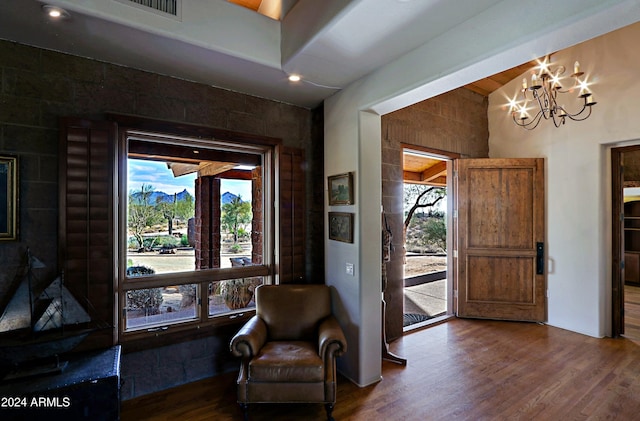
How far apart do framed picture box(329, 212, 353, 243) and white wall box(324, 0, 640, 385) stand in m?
0.07

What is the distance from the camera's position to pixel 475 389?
8.50ft

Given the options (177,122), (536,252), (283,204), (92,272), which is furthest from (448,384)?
(177,122)

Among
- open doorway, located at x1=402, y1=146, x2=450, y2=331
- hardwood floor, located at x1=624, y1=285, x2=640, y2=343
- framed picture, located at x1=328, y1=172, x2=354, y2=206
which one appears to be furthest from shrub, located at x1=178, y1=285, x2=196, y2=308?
hardwood floor, located at x1=624, y1=285, x2=640, y2=343

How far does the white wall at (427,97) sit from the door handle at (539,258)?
14 cm

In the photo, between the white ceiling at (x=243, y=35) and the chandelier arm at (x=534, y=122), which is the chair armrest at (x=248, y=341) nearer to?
the white ceiling at (x=243, y=35)

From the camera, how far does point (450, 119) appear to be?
436 centimetres

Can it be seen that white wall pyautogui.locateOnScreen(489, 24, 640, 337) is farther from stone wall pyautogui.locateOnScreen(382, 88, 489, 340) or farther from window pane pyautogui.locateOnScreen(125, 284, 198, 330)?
window pane pyautogui.locateOnScreen(125, 284, 198, 330)

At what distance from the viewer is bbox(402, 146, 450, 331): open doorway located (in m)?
5.26

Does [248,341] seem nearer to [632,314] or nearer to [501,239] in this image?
[501,239]

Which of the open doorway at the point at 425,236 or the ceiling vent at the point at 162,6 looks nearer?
the ceiling vent at the point at 162,6

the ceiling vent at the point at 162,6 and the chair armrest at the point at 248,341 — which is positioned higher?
the ceiling vent at the point at 162,6

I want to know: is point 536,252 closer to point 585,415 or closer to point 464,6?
point 585,415

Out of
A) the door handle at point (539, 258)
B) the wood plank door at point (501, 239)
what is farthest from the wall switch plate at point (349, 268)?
the door handle at point (539, 258)

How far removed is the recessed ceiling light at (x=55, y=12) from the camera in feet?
5.74
